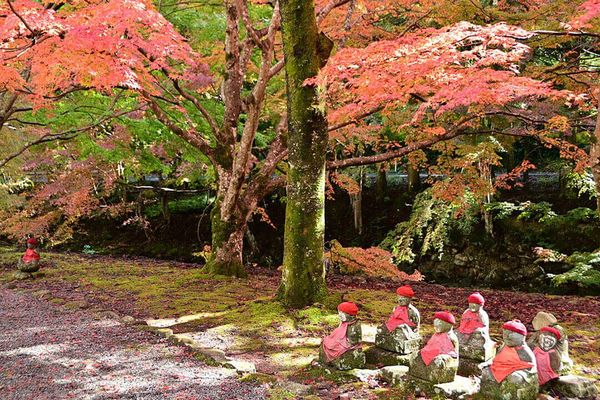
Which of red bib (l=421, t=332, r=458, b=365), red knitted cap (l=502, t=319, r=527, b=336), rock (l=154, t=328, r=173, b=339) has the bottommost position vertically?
rock (l=154, t=328, r=173, b=339)

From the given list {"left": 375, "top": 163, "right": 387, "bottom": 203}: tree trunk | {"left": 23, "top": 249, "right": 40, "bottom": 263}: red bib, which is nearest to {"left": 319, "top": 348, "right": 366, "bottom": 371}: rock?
{"left": 23, "top": 249, "right": 40, "bottom": 263}: red bib

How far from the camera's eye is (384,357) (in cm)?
395

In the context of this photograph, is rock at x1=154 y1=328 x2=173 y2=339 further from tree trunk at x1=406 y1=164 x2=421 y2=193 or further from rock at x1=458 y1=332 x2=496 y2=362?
tree trunk at x1=406 y1=164 x2=421 y2=193

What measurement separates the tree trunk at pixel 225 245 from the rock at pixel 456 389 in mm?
5182

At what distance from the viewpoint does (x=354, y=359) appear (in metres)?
3.83

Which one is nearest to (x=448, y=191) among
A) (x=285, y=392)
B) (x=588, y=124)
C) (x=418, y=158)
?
(x=418, y=158)

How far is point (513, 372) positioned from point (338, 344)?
1.36 metres

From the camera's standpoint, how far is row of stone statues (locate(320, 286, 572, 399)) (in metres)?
3.09

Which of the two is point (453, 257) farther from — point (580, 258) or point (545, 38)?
point (545, 38)

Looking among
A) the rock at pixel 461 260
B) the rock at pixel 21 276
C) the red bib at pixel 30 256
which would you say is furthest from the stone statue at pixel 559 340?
the rock at pixel 461 260

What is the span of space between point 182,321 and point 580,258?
287 inches

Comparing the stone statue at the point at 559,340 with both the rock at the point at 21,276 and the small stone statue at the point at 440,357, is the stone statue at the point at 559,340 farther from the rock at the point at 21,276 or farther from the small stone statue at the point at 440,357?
the rock at the point at 21,276

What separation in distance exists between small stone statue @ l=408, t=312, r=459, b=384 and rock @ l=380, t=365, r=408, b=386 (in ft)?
0.45

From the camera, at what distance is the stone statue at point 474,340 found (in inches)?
150
